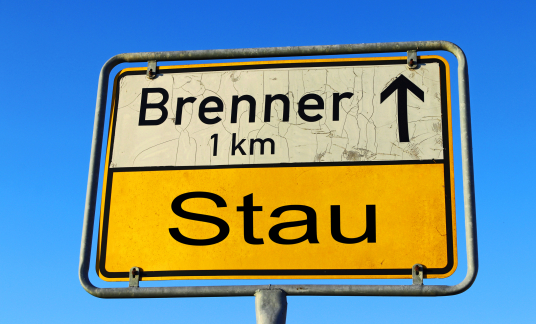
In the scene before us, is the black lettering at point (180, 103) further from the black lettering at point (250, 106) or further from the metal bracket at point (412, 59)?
the metal bracket at point (412, 59)

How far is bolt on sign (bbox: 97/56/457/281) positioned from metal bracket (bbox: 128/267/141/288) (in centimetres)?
3

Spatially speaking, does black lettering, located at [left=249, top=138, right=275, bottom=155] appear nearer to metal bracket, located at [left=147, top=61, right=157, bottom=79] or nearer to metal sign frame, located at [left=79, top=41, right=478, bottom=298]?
metal sign frame, located at [left=79, top=41, right=478, bottom=298]

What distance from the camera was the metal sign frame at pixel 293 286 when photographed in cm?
183

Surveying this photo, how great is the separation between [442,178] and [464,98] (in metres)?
0.36

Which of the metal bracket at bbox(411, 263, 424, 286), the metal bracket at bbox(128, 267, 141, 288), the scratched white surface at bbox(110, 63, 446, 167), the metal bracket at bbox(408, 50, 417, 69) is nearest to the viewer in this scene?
the metal bracket at bbox(411, 263, 424, 286)

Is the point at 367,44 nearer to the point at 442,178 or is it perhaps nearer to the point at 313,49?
the point at 313,49

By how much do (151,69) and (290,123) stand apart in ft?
2.38

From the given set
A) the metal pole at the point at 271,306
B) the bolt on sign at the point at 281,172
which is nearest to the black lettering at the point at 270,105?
the bolt on sign at the point at 281,172

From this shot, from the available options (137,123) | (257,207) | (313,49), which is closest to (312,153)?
(257,207)

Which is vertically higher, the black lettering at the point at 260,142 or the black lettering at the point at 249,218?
the black lettering at the point at 260,142

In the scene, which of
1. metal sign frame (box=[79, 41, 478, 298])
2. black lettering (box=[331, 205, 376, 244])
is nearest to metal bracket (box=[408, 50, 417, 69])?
metal sign frame (box=[79, 41, 478, 298])

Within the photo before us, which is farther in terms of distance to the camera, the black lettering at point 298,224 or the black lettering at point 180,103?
the black lettering at point 180,103

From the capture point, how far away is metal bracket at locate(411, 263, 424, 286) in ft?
6.16

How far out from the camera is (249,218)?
2.03m
